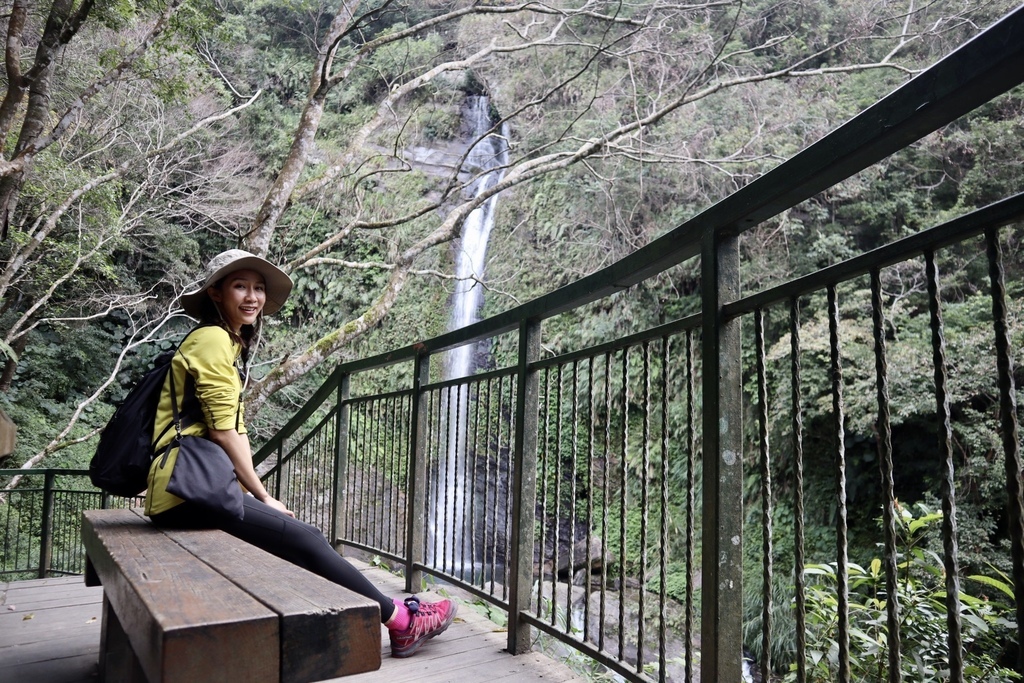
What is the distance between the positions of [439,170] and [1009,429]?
649 inches

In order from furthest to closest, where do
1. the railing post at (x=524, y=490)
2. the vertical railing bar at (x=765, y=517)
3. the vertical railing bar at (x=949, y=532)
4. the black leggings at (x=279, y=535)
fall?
1. the railing post at (x=524, y=490)
2. the black leggings at (x=279, y=535)
3. the vertical railing bar at (x=765, y=517)
4. the vertical railing bar at (x=949, y=532)

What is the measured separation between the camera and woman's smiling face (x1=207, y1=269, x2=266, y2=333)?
2439 millimetres

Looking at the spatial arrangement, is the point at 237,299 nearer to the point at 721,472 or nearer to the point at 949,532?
the point at 721,472

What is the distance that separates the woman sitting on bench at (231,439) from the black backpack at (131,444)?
0.04 metres

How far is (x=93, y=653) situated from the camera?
2.64 m

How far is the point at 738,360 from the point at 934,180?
8.94 m

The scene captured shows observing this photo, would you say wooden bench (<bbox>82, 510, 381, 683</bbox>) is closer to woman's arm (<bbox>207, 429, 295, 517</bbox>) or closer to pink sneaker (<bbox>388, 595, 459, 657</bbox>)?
woman's arm (<bbox>207, 429, 295, 517</bbox>)

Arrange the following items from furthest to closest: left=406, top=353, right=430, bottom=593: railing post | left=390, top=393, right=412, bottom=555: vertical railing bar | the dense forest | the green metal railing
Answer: the green metal railing < the dense forest < left=390, top=393, right=412, bottom=555: vertical railing bar < left=406, top=353, right=430, bottom=593: railing post

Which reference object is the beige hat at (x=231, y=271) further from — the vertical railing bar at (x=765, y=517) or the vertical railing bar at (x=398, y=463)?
the vertical railing bar at (x=765, y=517)

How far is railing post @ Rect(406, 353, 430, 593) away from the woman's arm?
1202 mm

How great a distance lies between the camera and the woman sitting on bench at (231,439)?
2.10 metres

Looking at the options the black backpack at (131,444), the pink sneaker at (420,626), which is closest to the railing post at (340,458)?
the pink sneaker at (420,626)

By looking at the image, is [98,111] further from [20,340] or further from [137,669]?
[137,669]

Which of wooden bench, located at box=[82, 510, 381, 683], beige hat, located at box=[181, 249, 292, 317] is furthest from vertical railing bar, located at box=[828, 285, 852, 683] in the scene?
beige hat, located at box=[181, 249, 292, 317]
